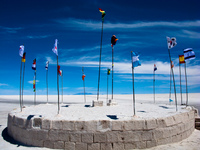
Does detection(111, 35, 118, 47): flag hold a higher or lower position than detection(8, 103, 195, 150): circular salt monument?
higher

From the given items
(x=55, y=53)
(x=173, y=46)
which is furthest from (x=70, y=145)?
(x=173, y=46)

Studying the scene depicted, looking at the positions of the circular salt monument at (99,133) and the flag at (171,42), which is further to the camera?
the flag at (171,42)

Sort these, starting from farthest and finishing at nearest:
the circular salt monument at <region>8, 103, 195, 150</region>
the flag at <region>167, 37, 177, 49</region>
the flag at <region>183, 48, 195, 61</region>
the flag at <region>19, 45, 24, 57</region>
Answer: the flag at <region>183, 48, 195, 61</region> → the flag at <region>19, 45, 24, 57</region> → the flag at <region>167, 37, 177, 49</region> → the circular salt monument at <region>8, 103, 195, 150</region>

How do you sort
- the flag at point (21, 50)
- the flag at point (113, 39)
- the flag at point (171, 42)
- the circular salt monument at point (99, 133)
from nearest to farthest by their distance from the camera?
the circular salt monument at point (99, 133) → the flag at point (171, 42) → the flag at point (21, 50) → the flag at point (113, 39)

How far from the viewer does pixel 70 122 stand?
26.3 ft

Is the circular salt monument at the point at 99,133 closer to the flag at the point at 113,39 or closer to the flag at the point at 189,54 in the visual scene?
the flag at the point at 189,54

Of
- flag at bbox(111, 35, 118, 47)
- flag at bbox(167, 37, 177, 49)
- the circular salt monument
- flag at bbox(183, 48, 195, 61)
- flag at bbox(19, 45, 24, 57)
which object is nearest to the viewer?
the circular salt monument

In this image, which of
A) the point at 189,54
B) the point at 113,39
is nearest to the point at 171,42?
the point at 189,54

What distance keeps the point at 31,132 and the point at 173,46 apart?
10.7 m

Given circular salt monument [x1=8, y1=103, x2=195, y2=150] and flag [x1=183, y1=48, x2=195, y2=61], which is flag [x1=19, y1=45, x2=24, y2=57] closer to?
circular salt monument [x1=8, y1=103, x2=195, y2=150]

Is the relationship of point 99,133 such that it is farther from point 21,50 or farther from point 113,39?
point 113,39

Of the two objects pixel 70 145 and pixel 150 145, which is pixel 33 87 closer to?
pixel 70 145

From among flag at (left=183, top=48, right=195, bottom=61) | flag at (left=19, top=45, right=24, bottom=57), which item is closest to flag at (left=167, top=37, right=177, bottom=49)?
flag at (left=183, top=48, right=195, bottom=61)

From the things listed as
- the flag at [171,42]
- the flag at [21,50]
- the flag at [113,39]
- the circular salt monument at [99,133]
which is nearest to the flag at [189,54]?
the flag at [171,42]
